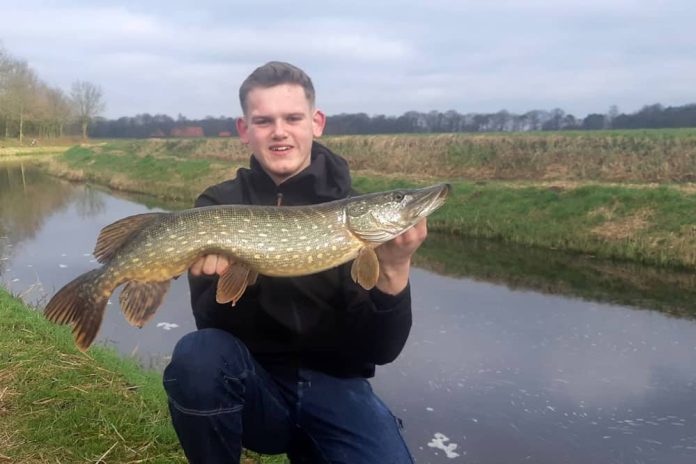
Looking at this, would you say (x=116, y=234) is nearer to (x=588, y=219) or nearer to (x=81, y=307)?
(x=81, y=307)

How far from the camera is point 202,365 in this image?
2322 mm

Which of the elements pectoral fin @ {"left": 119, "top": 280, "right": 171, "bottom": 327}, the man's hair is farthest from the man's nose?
pectoral fin @ {"left": 119, "top": 280, "right": 171, "bottom": 327}

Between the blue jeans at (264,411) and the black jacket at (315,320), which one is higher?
the black jacket at (315,320)

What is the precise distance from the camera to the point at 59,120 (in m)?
53.4

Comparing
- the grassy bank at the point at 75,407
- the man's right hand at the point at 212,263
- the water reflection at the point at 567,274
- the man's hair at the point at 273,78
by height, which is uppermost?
the man's hair at the point at 273,78

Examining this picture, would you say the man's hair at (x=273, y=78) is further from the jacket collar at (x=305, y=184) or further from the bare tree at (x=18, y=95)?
the bare tree at (x=18, y=95)

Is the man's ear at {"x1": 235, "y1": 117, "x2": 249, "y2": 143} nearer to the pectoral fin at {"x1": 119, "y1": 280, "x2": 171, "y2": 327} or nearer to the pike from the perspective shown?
the pike

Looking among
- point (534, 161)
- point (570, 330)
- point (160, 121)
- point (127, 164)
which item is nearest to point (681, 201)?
point (570, 330)

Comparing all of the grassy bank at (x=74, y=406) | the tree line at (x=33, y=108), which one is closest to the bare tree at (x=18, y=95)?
the tree line at (x=33, y=108)

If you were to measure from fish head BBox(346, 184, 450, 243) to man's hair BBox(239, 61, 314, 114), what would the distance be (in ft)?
2.33

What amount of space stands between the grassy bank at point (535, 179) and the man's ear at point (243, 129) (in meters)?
8.56

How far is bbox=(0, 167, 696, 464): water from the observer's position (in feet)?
14.5

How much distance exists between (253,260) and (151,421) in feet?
4.92

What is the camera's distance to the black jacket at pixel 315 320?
8.41ft
